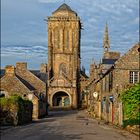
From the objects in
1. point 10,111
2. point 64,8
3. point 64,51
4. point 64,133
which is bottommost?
point 64,133

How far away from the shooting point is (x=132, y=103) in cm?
3030

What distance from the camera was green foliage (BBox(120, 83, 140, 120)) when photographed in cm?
2986

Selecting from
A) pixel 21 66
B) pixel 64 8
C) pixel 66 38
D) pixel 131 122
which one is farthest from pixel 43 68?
pixel 131 122

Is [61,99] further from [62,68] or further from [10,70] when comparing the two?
[10,70]

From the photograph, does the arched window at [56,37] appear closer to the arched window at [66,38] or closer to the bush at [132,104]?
the arched window at [66,38]

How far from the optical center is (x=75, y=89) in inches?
3711

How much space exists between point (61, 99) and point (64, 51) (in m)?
12.3

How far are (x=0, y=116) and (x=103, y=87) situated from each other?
1604cm

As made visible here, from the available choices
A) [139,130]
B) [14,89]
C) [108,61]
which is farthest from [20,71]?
[139,130]

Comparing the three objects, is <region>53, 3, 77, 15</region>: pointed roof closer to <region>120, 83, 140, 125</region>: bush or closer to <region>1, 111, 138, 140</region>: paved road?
<region>120, 83, 140, 125</region>: bush

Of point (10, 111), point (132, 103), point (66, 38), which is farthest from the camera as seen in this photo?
point (66, 38)

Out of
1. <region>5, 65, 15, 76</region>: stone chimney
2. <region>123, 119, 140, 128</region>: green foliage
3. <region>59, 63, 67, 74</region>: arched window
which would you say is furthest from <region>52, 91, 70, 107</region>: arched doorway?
Result: <region>123, 119, 140, 128</region>: green foliage

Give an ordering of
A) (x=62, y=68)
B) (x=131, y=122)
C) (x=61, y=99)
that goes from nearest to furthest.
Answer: (x=131, y=122), (x=61, y=99), (x=62, y=68)

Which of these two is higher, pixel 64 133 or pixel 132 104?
pixel 132 104
